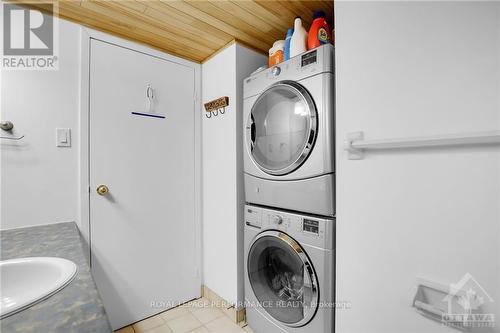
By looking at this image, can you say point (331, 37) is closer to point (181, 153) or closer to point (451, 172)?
point (451, 172)

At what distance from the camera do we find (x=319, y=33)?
4.40ft

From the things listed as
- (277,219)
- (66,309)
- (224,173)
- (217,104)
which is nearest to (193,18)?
(217,104)

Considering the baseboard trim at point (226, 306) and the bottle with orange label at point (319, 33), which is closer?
the bottle with orange label at point (319, 33)

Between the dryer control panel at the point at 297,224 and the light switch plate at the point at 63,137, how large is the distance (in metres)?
1.29

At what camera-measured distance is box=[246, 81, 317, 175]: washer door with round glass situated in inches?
51.0

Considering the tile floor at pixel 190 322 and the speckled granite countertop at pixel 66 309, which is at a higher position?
the speckled granite countertop at pixel 66 309

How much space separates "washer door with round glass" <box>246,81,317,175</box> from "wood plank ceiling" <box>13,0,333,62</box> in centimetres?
49

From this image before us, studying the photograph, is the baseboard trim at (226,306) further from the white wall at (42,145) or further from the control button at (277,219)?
the white wall at (42,145)

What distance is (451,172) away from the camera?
79cm

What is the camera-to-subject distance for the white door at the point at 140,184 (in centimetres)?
163

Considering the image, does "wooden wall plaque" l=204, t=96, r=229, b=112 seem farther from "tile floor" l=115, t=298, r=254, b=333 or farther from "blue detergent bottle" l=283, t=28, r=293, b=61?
"tile floor" l=115, t=298, r=254, b=333

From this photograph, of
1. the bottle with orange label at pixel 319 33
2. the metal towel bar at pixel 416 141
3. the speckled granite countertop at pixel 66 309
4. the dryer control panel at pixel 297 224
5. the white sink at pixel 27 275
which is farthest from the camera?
the bottle with orange label at pixel 319 33

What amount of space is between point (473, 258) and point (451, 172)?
288mm

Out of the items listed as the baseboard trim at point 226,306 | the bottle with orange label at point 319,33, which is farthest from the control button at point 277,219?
the bottle with orange label at point 319,33
